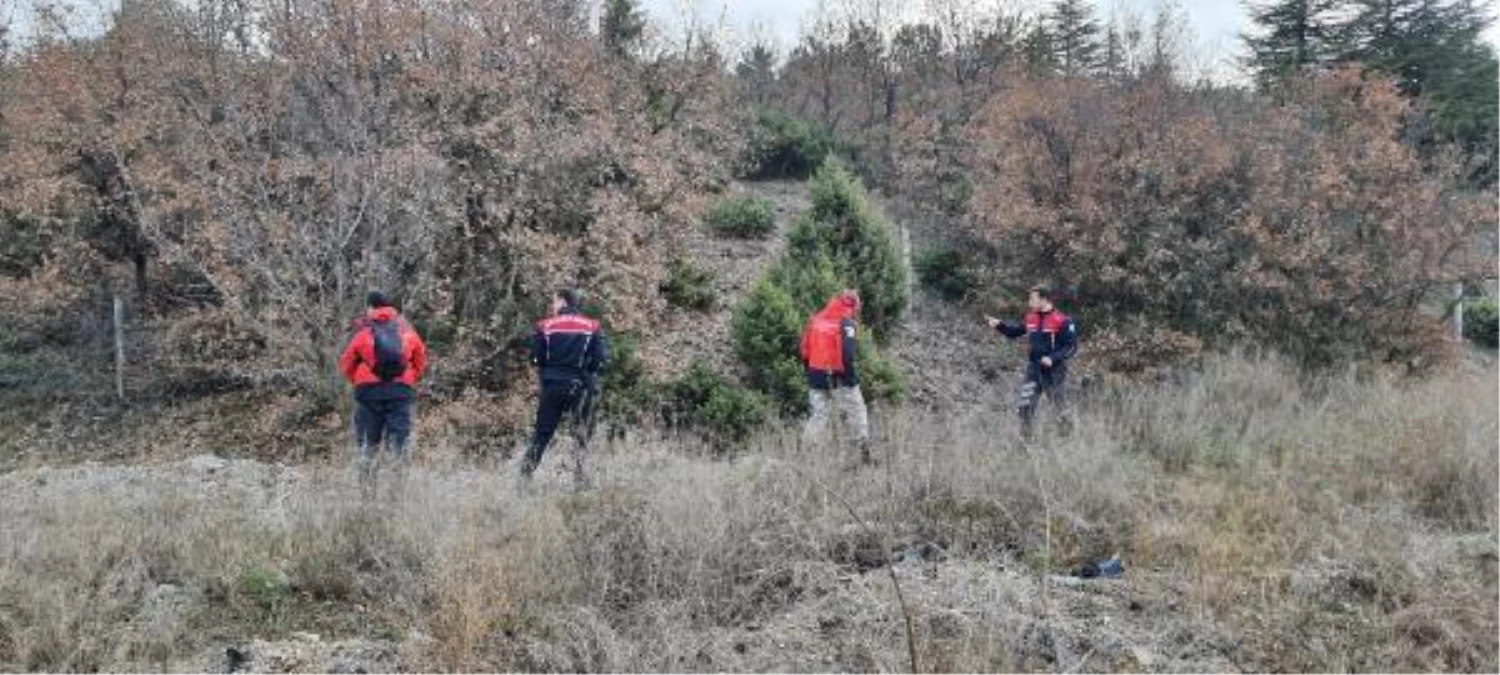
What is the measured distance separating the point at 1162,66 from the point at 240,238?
16.7m

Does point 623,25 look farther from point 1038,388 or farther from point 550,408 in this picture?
point 550,408

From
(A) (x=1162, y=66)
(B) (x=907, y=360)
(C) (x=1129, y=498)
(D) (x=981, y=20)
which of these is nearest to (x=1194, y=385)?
(C) (x=1129, y=498)

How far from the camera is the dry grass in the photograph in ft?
17.1

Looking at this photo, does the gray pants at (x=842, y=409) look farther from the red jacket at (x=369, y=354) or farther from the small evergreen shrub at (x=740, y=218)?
the small evergreen shrub at (x=740, y=218)

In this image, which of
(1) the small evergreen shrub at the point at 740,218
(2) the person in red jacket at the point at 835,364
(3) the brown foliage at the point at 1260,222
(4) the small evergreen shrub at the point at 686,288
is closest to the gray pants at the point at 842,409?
(2) the person in red jacket at the point at 835,364

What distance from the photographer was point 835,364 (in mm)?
10195

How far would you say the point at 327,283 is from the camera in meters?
12.8

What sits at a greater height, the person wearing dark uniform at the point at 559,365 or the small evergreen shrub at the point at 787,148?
the small evergreen shrub at the point at 787,148

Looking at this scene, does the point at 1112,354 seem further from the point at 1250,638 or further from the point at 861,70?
the point at 861,70

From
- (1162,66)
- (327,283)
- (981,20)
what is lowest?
(327,283)

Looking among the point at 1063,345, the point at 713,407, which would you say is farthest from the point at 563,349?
the point at 1063,345

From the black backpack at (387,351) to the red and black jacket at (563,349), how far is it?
1.00 m

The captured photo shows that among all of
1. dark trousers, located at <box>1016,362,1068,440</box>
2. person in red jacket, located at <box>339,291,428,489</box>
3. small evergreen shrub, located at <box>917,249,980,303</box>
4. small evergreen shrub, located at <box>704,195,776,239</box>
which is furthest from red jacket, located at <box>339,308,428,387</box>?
small evergreen shrub, located at <box>917,249,980,303</box>

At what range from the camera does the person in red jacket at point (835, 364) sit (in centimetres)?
1012
